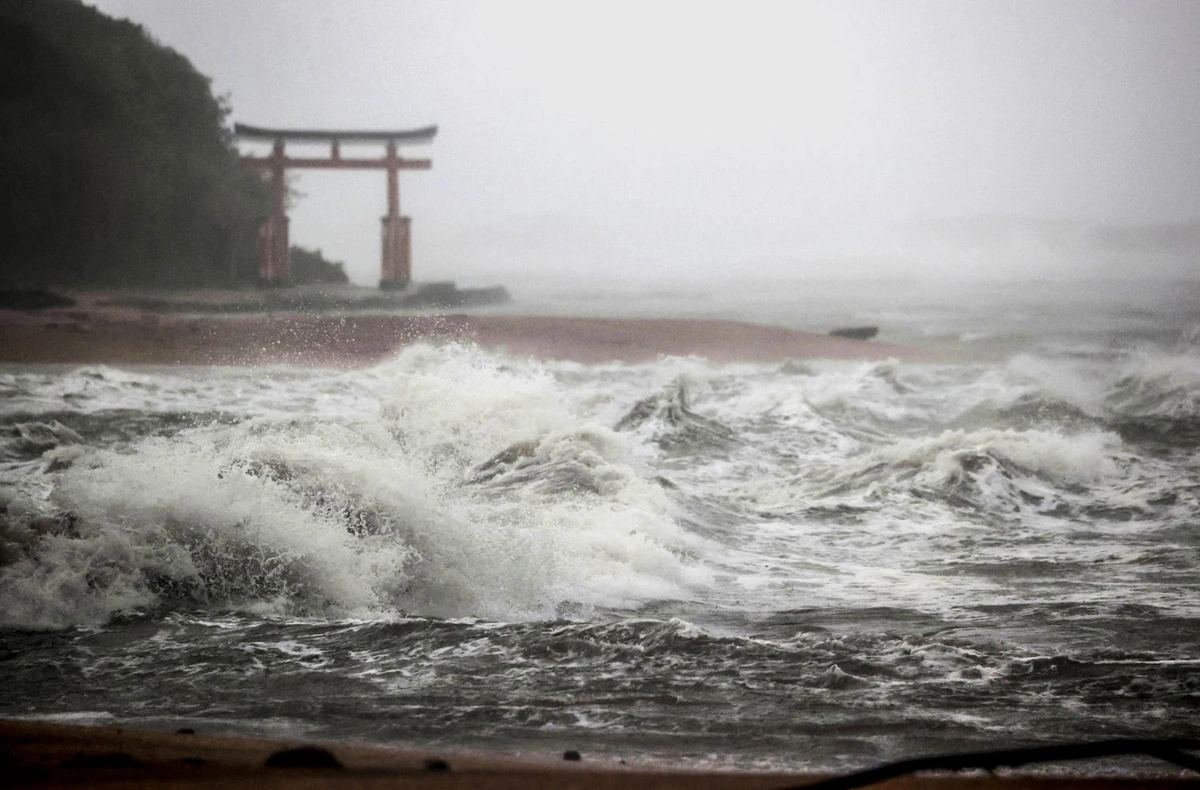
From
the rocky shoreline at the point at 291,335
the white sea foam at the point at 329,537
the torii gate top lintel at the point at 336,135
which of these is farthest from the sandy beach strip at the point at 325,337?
the torii gate top lintel at the point at 336,135

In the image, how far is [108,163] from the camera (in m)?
3.40

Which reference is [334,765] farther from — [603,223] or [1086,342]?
[1086,342]

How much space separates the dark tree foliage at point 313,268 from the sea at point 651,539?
0.99 feet

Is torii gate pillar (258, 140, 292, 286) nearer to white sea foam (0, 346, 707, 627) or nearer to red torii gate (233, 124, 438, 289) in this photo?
red torii gate (233, 124, 438, 289)

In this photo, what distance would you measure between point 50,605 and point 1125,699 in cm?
191

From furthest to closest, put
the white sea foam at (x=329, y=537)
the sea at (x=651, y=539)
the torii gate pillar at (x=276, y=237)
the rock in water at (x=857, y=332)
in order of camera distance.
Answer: the rock in water at (x=857, y=332), the torii gate pillar at (x=276, y=237), the white sea foam at (x=329, y=537), the sea at (x=651, y=539)

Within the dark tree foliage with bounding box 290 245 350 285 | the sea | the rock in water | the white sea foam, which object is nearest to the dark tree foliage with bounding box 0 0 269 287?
the dark tree foliage with bounding box 290 245 350 285

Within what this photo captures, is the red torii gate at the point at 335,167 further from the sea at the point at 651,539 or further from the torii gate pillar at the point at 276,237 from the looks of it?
the sea at the point at 651,539

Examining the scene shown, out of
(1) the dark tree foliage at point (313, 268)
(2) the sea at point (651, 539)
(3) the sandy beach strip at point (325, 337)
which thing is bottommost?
(2) the sea at point (651, 539)

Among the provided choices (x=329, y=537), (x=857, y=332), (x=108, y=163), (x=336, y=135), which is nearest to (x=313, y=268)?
(x=336, y=135)

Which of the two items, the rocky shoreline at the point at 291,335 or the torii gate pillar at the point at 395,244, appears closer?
the rocky shoreline at the point at 291,335

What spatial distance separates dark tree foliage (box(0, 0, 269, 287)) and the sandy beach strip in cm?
14

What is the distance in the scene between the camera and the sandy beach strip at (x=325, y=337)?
3.43m

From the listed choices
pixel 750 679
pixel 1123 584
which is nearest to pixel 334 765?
pixel 750 679
